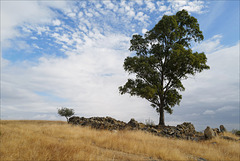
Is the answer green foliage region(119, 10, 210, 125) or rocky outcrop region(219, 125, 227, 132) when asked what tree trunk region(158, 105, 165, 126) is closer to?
green foliage region(119, 10, 210, 125)

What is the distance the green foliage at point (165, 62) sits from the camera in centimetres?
2355

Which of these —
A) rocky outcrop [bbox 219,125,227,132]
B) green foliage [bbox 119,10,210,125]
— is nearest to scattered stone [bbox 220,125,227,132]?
rocky outcrop [bbox 219,125,227,132]

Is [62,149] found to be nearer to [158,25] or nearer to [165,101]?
[165,101]

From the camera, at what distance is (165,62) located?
25.2 m

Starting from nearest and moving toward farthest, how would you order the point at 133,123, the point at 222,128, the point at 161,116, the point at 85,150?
1. the point at 85,150
2. the point at 133,123
3. the point at 161,116
4. the point at 222,128

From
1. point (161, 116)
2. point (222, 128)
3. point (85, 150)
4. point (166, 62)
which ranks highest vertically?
point (166, 62)

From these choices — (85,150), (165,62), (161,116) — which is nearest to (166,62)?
(165,62)

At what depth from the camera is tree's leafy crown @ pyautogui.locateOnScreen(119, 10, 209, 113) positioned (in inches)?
926

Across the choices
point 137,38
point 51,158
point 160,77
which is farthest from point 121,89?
point 51,158

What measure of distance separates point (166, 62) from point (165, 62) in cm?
14

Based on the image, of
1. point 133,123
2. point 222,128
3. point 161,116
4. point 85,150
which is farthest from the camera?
point 222,128

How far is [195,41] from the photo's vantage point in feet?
85.5

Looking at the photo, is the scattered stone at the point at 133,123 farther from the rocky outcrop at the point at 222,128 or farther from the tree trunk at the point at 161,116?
the rocky outcrop at the point at 222,128

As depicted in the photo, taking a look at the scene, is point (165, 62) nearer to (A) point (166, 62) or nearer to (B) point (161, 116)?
(A) point (166, 62)
